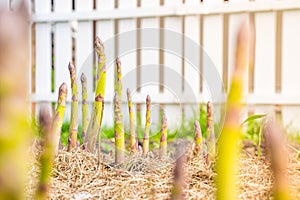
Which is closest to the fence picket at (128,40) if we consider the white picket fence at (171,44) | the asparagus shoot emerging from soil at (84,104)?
the white picket fence at (171,44)

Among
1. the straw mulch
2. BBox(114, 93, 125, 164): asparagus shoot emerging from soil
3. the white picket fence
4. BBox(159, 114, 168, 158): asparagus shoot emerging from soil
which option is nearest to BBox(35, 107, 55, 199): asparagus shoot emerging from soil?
the straw mulch

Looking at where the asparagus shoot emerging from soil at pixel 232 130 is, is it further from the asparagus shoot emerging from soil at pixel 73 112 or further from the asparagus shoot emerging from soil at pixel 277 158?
the asparagus shoot emerging from soil at pixel 73 112

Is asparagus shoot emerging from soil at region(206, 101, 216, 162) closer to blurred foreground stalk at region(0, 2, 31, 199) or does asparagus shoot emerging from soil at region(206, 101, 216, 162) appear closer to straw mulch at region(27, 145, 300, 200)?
straw mulch at region(27, 145, 300, 200)

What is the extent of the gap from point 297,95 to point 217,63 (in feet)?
3.01

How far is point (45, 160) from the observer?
26 cm

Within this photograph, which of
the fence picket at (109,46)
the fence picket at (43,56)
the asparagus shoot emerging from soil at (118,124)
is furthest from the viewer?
the fence picket at (43,56)

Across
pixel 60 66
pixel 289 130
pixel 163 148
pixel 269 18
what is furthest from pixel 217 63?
pixel 163 148

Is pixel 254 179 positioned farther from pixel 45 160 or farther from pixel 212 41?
pixel 212 41

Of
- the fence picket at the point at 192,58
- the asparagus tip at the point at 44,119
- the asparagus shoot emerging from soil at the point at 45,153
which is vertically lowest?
the asparagus shoot emerging from soil at the point at 45,153

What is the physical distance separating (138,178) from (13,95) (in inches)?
52.1

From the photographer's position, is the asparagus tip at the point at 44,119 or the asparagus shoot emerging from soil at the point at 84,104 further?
the asparagus shoot emerging from soil at the point at 84,104

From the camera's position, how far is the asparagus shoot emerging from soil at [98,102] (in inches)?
64.2

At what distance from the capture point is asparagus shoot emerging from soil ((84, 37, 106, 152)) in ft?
5.35

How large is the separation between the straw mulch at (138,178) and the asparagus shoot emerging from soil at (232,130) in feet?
3.07
